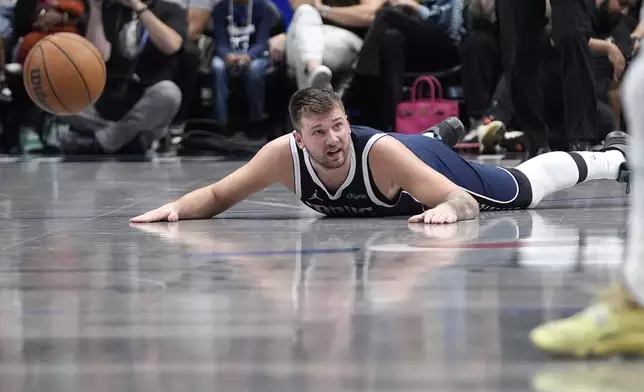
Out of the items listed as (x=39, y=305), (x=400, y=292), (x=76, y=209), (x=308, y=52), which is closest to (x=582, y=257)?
(x=400, y=292)

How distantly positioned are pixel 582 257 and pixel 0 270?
164cm

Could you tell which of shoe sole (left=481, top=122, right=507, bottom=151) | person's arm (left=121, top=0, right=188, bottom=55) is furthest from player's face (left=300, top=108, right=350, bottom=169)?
person's arm (left=121, top=0, right=188, bottom=55)

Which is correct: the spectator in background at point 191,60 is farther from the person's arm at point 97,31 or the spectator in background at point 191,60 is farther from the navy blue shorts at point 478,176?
the navy blue shorts at point 478,176

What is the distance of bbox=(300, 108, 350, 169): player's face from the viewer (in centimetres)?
443

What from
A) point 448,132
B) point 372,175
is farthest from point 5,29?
point 372,175

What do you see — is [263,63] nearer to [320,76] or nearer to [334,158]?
[320,76]

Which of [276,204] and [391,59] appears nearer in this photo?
[276,204]

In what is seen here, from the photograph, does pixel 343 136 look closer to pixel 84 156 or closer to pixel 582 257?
pixel 582 257

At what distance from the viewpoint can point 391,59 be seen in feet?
30.4

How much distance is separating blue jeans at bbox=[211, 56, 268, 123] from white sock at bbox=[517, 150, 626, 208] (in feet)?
16.0

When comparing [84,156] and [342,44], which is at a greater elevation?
[342,44]

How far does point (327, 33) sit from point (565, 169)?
4447 millimetres

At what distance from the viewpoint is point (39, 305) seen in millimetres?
2846

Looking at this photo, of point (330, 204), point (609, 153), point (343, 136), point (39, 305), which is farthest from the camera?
point (609, 153)
